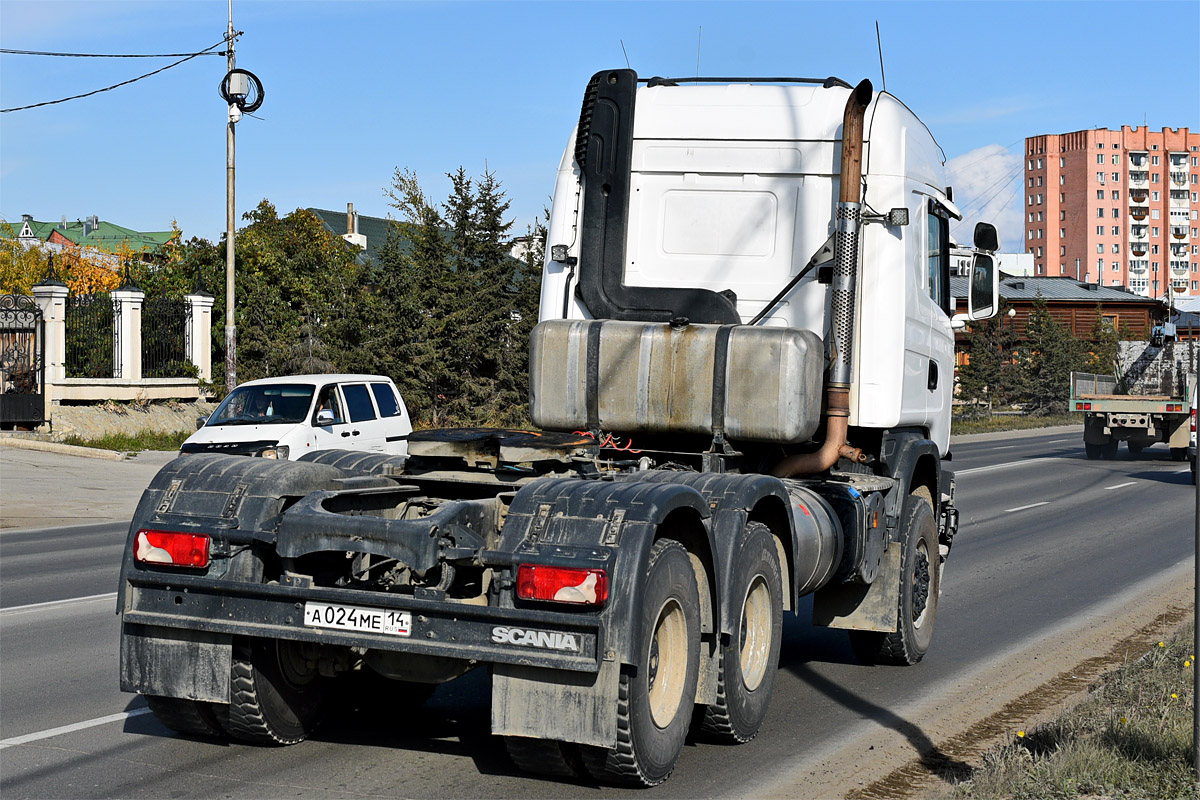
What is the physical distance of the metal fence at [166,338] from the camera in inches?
1119

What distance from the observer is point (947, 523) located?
9.02 metres

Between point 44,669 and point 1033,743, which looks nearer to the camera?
point 1033,743

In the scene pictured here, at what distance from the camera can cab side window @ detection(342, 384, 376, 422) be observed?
18047 mm

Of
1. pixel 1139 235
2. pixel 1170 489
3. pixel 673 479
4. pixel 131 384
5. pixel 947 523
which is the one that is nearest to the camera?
pixel 673 479

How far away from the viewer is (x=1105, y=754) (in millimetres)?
5406

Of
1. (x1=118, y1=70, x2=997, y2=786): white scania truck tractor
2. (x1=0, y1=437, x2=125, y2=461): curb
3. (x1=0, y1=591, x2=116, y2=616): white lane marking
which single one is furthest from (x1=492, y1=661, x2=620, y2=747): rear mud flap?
(x1=0, y1=437, x2=125, y2=461): curb

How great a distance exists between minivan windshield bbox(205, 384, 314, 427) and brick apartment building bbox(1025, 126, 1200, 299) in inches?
5762

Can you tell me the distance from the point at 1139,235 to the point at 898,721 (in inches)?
6443

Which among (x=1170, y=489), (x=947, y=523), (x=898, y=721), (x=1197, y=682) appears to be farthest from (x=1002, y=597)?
(x=1170, y=489)

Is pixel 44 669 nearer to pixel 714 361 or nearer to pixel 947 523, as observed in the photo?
pixel 714 361

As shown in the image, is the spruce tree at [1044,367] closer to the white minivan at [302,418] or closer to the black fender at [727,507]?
the white minivan at [302,418]

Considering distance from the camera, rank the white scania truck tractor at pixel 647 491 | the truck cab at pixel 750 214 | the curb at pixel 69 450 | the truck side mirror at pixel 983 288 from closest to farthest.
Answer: the white scania truck tractor at pixel 647 491, the truck cab at pixel 750 214, the truck side mirror at pixel 983 288, the curb at pixel 69 450

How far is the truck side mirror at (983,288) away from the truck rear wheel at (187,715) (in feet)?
18.6

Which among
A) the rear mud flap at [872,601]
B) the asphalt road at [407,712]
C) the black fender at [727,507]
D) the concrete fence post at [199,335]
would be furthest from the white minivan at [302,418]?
the concrete fence post at [199,335]
